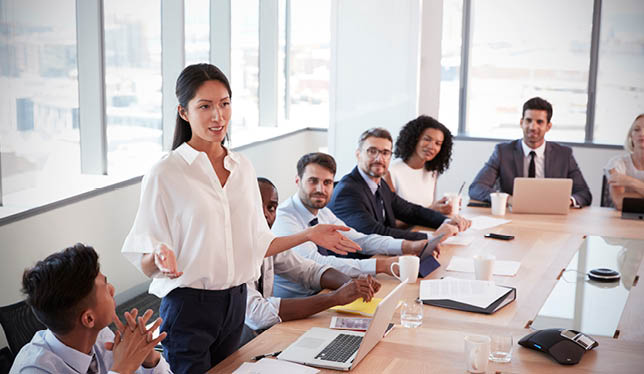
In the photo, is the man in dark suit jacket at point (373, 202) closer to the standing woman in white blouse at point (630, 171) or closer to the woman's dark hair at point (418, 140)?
the woman's dark hair at point (418, 140)

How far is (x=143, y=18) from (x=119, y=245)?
6.30ft

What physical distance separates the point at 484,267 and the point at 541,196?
5.68 feet

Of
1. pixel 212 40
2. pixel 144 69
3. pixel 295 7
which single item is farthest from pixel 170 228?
pixel 295 7

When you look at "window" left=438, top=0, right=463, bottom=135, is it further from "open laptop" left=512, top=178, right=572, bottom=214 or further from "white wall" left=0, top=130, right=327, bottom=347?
"white wall" left=0, top=130, right=327, bottom=347

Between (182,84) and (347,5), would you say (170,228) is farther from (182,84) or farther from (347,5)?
(347,5)

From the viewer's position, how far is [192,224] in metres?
2.30

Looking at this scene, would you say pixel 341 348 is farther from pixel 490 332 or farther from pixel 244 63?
pixel 244 63

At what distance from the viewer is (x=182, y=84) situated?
2.42 metres

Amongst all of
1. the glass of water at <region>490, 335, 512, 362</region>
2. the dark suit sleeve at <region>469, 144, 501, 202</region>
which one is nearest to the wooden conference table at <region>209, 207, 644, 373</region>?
the glass of water at <region>490, 335, 512, 362</region>

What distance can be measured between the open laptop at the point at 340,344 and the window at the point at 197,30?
174 inches

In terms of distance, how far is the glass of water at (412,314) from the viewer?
2660mm

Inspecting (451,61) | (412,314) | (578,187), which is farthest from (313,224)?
(451,61)

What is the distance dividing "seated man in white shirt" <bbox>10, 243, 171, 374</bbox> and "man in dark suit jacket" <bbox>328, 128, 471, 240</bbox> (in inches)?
82.8

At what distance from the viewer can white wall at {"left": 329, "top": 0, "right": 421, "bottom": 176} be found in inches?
250
